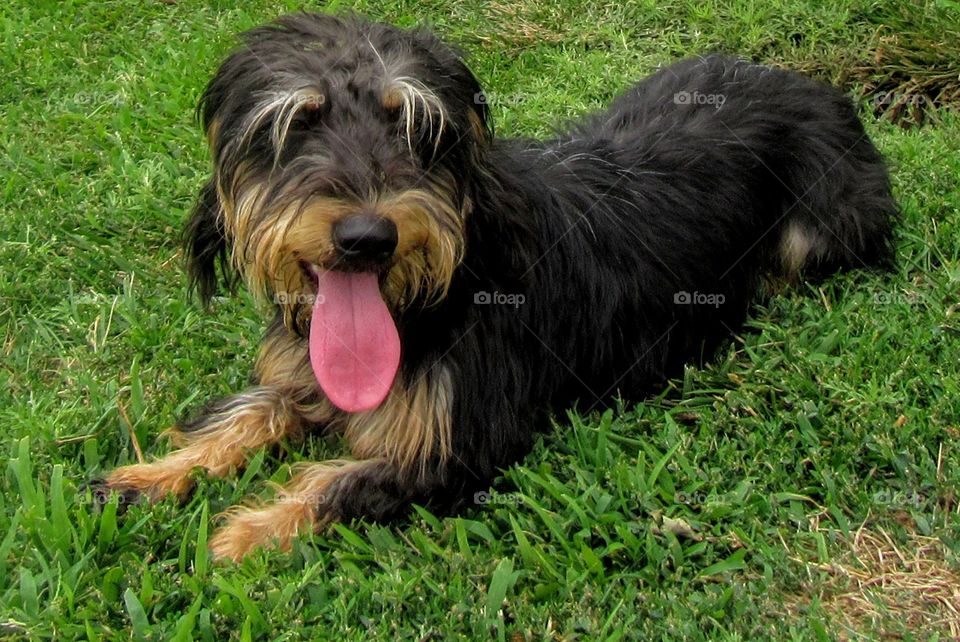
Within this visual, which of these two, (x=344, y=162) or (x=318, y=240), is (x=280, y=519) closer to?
(x=318, y=240)

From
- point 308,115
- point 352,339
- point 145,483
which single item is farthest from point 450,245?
point 145,483

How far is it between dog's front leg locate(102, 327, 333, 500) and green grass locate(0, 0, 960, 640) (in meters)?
0.09

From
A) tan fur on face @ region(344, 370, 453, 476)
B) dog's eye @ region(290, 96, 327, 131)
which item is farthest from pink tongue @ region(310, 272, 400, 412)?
dog's eye @ region(290, 96, 327, 131)

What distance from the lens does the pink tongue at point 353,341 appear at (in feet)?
11.8

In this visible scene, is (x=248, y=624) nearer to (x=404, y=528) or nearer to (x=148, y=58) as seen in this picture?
(x=404, y=528)

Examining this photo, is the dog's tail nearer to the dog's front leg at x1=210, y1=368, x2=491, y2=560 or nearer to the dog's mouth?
the dog's front leg at x1=210, y1=368, x2=491, y2=560

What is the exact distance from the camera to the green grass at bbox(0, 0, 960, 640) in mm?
3406

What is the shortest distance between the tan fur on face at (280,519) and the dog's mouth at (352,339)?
31cm

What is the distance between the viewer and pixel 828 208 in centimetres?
510

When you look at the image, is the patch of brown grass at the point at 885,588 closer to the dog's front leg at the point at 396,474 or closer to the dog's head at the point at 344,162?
the dog's front leg at the point at 396,474

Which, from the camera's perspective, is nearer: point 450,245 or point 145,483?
point 450,245

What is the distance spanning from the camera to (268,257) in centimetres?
344

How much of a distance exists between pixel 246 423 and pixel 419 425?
73cm

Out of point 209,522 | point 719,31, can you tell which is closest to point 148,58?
point 719,31
